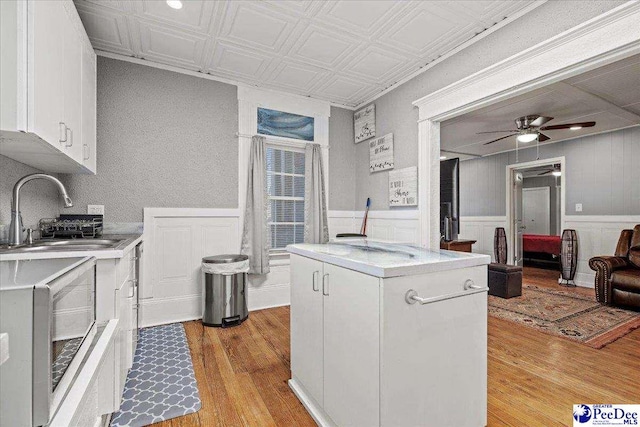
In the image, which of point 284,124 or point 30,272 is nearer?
point 30,272

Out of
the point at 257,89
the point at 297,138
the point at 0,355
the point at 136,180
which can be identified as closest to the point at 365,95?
the point at 297,138

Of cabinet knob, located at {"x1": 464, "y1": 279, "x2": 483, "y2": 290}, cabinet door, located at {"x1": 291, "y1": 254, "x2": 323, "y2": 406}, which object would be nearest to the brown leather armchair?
Answer: cabinet knob, located at {"x1": 464, "y1": 279, "x2": 483, "y2": 290}

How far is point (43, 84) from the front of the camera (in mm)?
1477

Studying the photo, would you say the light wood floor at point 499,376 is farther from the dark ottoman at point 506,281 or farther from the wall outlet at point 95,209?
the wall outlet at point 95,209

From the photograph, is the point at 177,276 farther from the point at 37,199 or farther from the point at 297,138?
the point at 297,138

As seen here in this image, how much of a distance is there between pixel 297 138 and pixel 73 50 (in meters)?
2.36

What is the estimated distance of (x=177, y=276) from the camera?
10.7 ft

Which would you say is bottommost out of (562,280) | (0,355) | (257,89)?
(562,280)

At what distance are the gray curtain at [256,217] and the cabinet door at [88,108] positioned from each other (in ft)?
4.90

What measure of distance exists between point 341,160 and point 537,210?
8.56m

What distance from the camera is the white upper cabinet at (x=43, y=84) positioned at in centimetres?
132

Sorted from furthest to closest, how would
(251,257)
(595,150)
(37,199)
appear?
1. (595,150)
2. (251,257)
3. (37,199)

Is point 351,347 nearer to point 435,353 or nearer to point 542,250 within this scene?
point 435,353

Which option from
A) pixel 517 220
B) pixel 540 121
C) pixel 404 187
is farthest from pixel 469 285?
pixel 517 220
